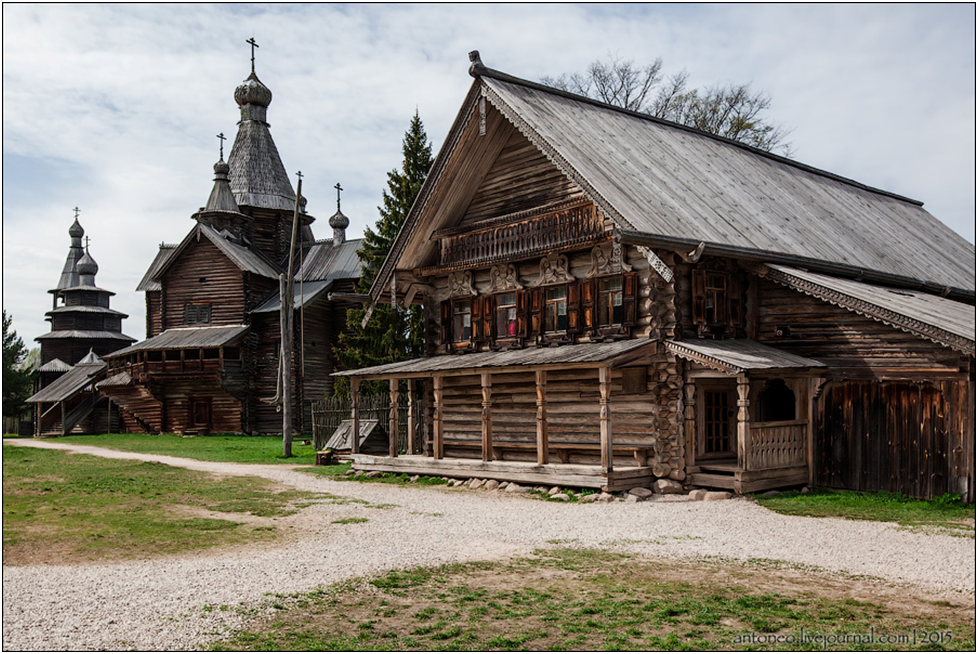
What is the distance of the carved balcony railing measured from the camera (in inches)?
850

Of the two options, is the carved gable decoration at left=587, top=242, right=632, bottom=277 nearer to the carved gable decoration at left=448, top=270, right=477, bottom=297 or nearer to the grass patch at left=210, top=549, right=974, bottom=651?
the carved gable decoration at left=448, top=270, right=477, bottom=297

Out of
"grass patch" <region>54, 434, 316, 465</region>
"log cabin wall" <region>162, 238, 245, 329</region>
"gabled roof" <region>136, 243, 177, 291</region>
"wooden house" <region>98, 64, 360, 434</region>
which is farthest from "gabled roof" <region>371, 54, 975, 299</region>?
"gabled roof" <region>136, 243, 177, 291</region>

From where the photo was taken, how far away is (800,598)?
9.27 m

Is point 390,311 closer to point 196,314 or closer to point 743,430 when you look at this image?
point 196,314

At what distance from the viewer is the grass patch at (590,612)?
764 centimetres

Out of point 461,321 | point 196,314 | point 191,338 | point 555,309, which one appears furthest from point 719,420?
point 196,314

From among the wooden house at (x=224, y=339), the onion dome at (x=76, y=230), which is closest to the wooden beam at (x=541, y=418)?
the wooden house at (x=224, y=339)

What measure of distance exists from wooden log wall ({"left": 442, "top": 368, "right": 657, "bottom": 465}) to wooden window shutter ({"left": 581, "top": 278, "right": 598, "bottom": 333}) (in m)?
1.17

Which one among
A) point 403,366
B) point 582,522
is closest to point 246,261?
point 403,366

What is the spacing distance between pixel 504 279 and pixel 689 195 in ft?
17.6

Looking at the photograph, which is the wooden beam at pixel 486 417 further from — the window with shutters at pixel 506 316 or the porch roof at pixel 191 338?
the porch roof at pixel 191 338

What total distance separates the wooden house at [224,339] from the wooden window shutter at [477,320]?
22.4 m

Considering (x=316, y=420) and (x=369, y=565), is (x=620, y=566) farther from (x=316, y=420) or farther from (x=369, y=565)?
(x=316, y=420)

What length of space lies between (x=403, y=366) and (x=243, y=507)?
809 centimetres
